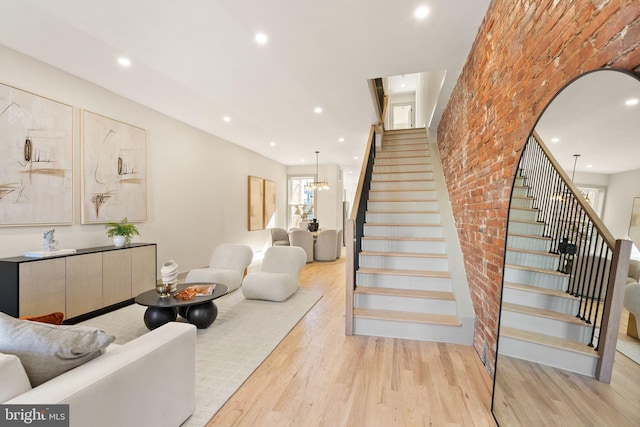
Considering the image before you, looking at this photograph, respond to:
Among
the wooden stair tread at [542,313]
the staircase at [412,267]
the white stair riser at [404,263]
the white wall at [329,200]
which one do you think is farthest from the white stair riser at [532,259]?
the white wall at [329,200]

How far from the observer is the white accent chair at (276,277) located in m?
4.03

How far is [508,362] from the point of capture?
1.68 metres

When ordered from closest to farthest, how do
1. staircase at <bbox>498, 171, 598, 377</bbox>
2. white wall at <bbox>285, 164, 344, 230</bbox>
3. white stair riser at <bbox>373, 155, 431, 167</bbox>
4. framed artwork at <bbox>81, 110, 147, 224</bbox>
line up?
1. staircase at <bbox>498, 171, 598, 377</bbox>
2. framed artwork at <bbox>81, 110, 147, 224</bbox>
3. white stair riser at <bbox>373, 155, 431, 167</bbox>
4. white wall at <bbox>285, 164, 344, 230</bbox>

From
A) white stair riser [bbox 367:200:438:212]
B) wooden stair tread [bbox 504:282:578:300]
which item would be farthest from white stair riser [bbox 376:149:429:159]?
A: wooden stair tread [bbox 504:282:578:300]

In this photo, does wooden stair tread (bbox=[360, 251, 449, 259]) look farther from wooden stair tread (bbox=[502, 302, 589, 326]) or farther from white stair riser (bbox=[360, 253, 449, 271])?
wooden stair tread (bbox=[502, 302, 589, 326])

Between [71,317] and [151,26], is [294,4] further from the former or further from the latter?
[71,317]

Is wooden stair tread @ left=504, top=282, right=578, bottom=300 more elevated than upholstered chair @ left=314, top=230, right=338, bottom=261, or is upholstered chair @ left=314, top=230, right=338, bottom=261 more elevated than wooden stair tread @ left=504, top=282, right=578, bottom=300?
wooden stair tread @ left=504, top=282, right=578, bottom=300

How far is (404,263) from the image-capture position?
11.5 feet

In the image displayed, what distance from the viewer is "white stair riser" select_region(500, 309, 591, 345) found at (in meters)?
1.17

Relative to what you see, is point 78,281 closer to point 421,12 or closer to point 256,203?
point 421,12

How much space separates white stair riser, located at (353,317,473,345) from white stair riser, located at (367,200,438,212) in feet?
6.69

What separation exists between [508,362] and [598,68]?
62.1 inches

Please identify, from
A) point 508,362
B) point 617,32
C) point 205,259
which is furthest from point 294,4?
point 205,259

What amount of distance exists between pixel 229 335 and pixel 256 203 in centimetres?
548
